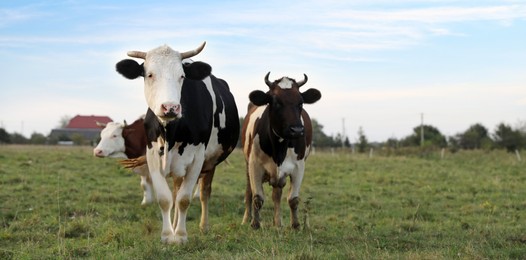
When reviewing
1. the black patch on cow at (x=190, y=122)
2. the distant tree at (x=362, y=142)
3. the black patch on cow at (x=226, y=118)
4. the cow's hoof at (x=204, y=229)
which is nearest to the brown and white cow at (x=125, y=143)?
the black patch on cow at (x=226, y=118)

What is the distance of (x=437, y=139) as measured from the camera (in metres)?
A: 65.9

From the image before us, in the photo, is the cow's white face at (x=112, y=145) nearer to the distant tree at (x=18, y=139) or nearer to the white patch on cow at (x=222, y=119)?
the white patch on cow at (x=222, y=119)

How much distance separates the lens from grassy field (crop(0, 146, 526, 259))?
6836 millimetres

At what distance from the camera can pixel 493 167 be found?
88.2 feet

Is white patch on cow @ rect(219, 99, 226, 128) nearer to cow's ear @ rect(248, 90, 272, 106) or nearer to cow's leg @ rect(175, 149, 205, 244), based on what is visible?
cow's ear @ rect(248, 90, 272, 106)

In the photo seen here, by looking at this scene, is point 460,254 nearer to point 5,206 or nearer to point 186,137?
point 186,137

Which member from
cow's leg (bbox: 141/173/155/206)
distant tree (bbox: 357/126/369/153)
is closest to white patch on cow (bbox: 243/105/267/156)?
cow's leg (bbox: 141/173/155/206)

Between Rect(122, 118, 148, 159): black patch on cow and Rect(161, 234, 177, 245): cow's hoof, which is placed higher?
Rect(122, 118, 148, 159): black patch on cow

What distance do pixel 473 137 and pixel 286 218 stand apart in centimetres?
6009

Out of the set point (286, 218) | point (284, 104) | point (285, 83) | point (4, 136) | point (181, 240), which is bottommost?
point (286, 218)

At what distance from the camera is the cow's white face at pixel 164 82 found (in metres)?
6.73

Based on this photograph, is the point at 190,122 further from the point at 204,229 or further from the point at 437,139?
the point at 437,139

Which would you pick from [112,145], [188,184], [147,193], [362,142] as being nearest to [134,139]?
[112,145]

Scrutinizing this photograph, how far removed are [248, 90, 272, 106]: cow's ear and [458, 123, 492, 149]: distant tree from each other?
56.9 meters
